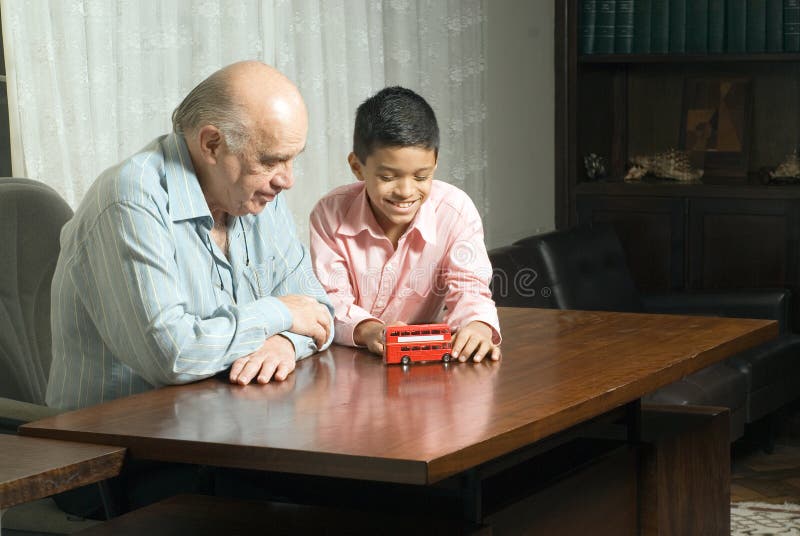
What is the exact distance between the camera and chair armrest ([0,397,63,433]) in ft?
6.38

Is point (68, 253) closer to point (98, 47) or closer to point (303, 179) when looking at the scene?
point (98, 47)

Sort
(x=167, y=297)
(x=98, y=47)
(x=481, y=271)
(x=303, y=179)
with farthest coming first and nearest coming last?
(x=303, y=179), (x=98, y=47), (x=481, y=271), (x=167, y=297)

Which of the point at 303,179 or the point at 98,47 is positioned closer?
the point at 98,47

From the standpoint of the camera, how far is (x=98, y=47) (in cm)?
279

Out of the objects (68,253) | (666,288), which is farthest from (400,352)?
(666,288)

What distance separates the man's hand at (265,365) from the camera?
6.13 feet

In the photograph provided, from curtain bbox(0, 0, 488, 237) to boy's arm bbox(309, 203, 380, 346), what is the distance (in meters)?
0.72

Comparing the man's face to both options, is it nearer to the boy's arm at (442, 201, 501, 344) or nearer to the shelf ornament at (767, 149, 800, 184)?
the boy's arm at (442, 201, 501, 344)

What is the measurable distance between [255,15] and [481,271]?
1.31 meters

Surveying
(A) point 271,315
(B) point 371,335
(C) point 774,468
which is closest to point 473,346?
(B) point 371,335

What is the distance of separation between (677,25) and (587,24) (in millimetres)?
346

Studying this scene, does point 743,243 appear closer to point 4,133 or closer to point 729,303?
point 729,303

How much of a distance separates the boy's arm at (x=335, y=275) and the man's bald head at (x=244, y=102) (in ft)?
1.48

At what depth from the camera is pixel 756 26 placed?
4488 millimetres
